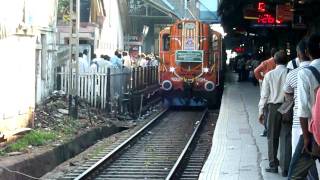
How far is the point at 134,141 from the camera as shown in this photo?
15.9 meters

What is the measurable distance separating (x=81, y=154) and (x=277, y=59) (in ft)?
21.0

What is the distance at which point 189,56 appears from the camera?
76.9ft

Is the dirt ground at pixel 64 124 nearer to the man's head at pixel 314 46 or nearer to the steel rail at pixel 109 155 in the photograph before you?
the steel rail at pixel 109 155

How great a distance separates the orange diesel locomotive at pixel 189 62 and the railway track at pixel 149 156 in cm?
384

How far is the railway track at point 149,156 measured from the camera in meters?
11.6

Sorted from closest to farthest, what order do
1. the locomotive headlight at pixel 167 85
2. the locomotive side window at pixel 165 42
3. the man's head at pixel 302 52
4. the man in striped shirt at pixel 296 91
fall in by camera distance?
the man in striped shirt at pixel 296 91 < the man's head at pixel 302 52 < the locomotive headlight at pixel 167 85 < the locomotive side window at pixel 165 42

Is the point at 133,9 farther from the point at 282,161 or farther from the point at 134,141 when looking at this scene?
the point at 282,161

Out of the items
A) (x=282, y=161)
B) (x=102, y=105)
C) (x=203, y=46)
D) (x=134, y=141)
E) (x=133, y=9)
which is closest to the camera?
(x=282, y=161)

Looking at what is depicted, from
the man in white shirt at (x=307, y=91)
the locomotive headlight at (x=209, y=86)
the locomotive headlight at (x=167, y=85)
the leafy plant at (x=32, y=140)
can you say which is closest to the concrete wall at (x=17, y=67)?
the leafy plant at (x=32, y=140)

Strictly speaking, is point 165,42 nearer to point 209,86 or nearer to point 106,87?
point 209,86

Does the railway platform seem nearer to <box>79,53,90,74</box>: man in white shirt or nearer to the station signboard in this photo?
<box>79,53,90,74</box>: man in white shirt

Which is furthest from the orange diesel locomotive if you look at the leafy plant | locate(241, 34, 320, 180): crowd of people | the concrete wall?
locate(241, 34, 320, 180): crowd of people

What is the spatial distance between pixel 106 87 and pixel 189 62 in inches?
179

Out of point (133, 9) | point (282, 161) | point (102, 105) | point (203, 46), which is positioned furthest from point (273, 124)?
point (133, 9)
